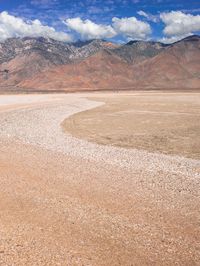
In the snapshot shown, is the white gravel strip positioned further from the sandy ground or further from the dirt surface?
the dirt surface

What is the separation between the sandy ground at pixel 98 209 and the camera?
8383 mm

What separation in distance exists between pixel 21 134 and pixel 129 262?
64.3 ft

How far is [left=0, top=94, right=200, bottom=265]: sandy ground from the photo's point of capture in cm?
838

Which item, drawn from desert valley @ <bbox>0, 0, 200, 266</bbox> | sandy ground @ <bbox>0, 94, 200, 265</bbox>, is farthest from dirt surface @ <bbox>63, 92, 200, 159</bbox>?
sandy ground @ <bbox>0, 94, 200, 265</bbox>

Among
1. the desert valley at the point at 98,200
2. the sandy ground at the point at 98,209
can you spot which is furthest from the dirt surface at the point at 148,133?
the sandy ground at the point at 98,209

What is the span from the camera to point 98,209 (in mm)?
11039

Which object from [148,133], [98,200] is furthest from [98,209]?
[148,133]

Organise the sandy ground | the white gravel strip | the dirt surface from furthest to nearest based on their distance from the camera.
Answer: the dirt surface
the white gravel strip
the sandy ground

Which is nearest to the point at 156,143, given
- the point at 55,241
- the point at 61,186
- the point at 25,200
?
the point at 61,186

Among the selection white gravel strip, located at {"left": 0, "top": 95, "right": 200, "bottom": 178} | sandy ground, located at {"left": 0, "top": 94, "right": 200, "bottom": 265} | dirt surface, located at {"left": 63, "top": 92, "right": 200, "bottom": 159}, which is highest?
sandy ground, located at {"left": 0, "top": 94, "right": 200, "bottom": 265}

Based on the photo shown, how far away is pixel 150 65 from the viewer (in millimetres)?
198000

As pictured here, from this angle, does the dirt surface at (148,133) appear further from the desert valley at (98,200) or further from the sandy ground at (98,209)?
the sandy ground at (98,209)

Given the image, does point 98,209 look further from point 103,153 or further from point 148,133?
point 148,133

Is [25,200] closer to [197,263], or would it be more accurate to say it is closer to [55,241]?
[55,241]
